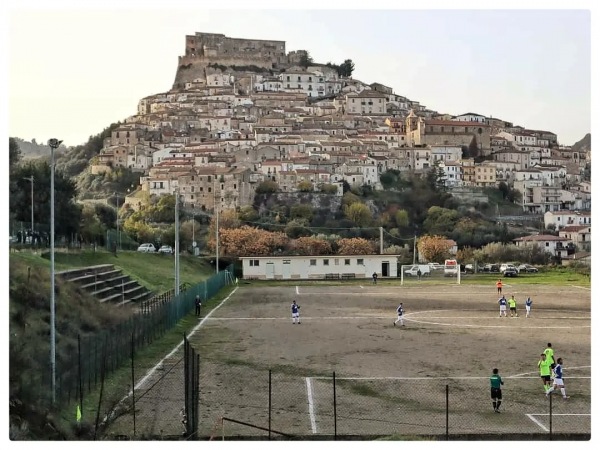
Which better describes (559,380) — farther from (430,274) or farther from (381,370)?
(430,274)

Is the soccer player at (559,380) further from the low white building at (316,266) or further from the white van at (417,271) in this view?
the low white building at (316,266)

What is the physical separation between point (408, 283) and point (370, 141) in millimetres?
105244

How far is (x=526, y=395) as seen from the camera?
17.9 m

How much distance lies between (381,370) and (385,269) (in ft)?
159

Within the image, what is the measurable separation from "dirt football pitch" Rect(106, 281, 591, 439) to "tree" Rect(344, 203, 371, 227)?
73929mm

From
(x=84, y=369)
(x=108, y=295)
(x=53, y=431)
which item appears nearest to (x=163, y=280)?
(x=108, y=295)

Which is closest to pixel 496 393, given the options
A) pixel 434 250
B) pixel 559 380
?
pixel 559 380

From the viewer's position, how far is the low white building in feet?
219

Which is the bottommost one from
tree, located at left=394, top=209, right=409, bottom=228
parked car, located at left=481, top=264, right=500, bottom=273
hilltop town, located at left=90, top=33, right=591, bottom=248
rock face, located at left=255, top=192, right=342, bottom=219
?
parked car, located at left=481, top=264, right=500, bottom=273

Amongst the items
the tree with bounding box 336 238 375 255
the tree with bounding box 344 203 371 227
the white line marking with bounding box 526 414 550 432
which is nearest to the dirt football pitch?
the white line marking with bounding box 526 414 550 432

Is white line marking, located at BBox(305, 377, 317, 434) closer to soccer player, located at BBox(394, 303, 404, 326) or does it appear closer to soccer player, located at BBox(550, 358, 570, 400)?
soccer player, located at BBox(550, 358, 570, 400)

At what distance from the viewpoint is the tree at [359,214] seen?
11475 cm

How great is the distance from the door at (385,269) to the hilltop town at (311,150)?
5491cm

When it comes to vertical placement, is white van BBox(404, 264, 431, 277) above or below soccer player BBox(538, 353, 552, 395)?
below
